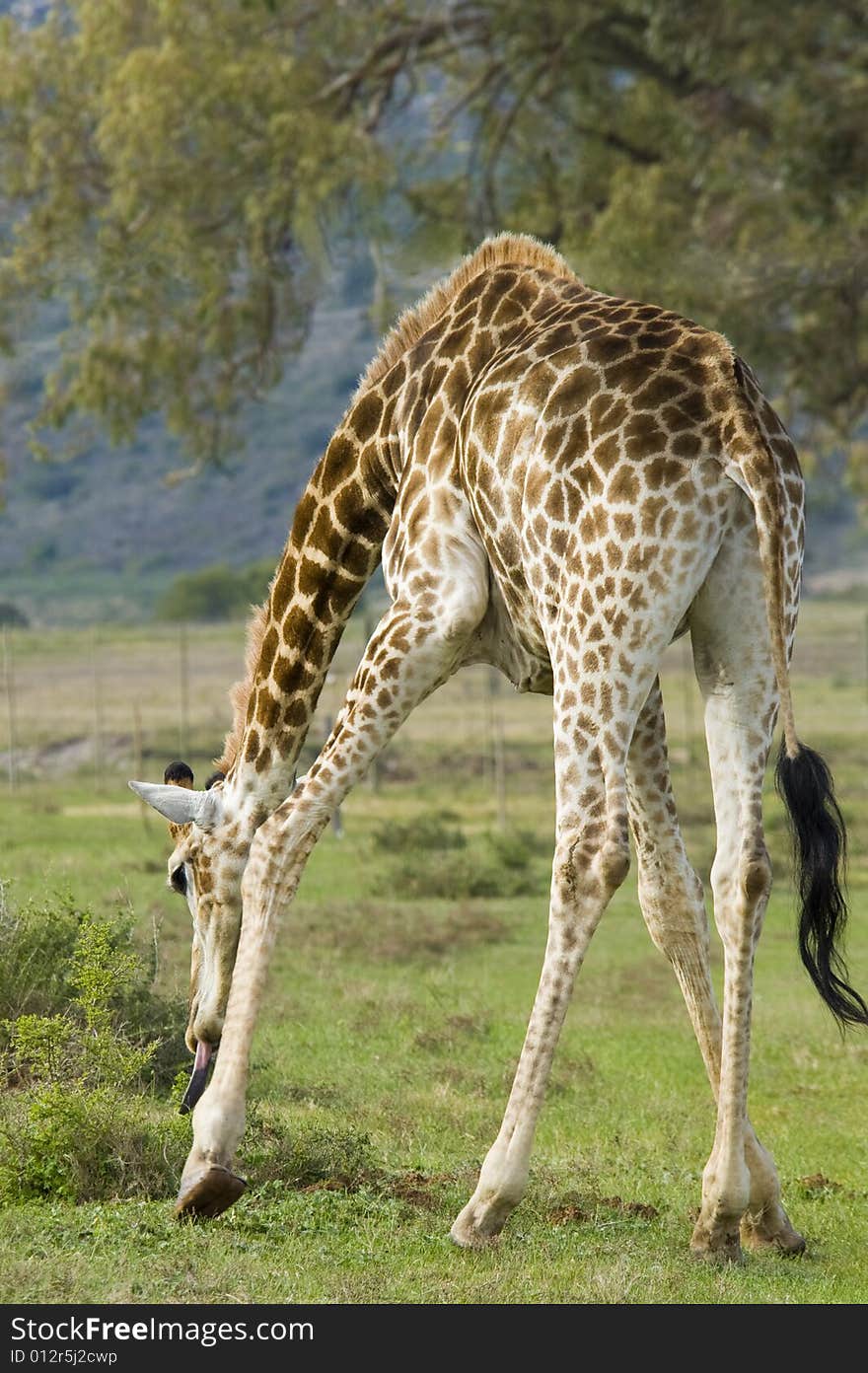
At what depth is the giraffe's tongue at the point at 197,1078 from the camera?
591 cm

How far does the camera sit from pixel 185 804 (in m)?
6.25

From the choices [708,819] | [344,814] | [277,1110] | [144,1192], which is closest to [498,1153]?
[144,1192]

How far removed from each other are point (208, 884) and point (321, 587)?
1091mm

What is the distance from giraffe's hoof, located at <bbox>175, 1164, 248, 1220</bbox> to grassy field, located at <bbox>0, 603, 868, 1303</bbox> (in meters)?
0.09

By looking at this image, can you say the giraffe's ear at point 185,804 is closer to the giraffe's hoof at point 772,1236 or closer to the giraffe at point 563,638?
the giraffe at point 563,638

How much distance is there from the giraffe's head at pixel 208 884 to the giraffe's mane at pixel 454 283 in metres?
1.56

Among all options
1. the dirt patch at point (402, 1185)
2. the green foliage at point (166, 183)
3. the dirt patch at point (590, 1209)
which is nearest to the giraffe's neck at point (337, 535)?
Answer: the dirt patch at point (402, 1185)

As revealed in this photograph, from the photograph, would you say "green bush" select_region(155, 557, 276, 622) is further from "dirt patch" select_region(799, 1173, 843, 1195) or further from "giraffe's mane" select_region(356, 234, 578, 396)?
"dirt patch" select_region(799, 1173, 843, 1195)

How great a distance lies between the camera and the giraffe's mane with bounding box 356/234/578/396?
639cm

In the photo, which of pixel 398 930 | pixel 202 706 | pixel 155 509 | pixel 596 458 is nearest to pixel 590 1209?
pixel 596 458

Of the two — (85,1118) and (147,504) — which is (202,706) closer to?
(85,1118)

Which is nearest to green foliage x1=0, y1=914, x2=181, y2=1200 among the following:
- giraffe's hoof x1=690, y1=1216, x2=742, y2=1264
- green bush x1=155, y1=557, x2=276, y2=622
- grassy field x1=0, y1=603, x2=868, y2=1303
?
grassy field x1=0, y1=603, x2=868, y2=1303
